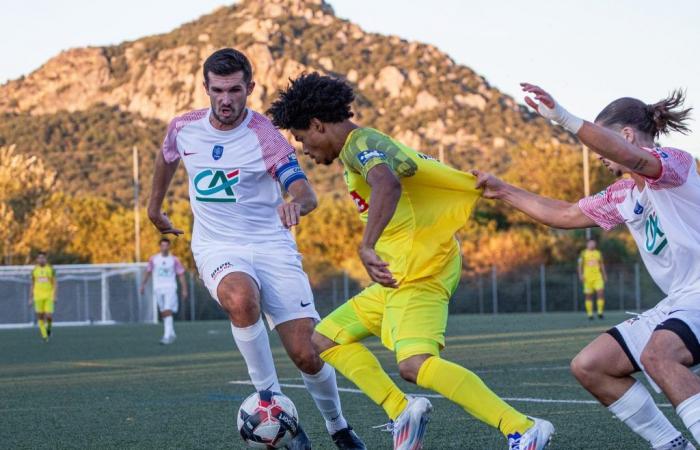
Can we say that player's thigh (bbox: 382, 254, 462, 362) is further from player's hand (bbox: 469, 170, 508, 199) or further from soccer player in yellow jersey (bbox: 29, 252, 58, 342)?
soccer player in yellow jersey (bbox: 29, 252, 58, 342)

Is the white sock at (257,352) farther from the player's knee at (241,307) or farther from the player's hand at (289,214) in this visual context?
the player's hand at (289,214)

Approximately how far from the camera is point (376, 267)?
541 cm

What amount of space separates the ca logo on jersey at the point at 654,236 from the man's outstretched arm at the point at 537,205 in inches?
20.7

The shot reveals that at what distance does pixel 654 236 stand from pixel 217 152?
9.11 ft

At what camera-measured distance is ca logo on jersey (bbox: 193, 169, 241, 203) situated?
277 inches

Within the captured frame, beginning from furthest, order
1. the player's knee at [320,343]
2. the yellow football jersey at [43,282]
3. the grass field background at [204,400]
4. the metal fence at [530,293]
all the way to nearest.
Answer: the metal fence at [530,293], the yellow football jersey at [43,282], the grass field background at [204,400], the player's knee at [320,343]

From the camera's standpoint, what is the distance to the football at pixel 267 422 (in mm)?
6309

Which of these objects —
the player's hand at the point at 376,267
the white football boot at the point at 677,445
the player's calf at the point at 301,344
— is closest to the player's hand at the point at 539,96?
the player's hand at the point at 376,267

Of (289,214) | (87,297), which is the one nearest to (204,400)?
(289,214)

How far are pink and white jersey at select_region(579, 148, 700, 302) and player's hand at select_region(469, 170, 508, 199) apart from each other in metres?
0.65

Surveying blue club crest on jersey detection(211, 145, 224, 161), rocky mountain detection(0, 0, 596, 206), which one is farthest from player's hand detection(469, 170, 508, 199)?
rocky mountain detection(0, 0, 596, 206)

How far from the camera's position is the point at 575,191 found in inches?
2613

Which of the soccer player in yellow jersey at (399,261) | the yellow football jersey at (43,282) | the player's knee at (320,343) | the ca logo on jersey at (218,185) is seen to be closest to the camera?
the soccer player in yellow jersey at (399,261)

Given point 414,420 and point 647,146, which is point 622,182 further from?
point 414,420
